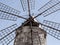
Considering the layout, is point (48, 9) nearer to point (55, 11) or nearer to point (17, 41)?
point (55, 11)

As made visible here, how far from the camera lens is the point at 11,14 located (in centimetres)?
2812

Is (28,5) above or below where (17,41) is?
above

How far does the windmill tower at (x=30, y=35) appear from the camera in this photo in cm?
2844

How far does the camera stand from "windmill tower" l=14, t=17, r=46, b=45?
1120 inches

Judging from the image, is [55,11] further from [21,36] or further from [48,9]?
[21,36]

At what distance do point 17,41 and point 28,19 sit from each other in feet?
4.18

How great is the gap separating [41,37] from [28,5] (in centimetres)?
170

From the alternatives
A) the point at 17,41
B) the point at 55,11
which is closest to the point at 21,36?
the point at 17,41

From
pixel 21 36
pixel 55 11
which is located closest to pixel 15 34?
pixel 21 36

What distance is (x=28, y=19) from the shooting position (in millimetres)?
28266

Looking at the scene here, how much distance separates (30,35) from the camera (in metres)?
28.5

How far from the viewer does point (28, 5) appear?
2855 centimetres

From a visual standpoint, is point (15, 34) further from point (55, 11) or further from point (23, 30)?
point (55, 11)

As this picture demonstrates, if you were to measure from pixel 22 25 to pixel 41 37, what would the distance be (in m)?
1.12
